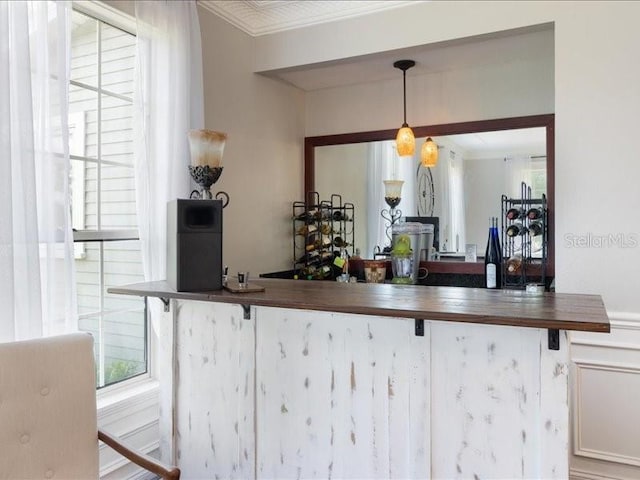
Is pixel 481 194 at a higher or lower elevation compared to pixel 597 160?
lower

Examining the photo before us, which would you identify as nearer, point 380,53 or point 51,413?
point 51,413

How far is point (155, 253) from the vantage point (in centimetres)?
232

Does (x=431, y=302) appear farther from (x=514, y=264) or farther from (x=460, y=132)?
(x=460, y=132)

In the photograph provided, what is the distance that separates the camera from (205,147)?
1976 mm

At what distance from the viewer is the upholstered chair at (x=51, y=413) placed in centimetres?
154

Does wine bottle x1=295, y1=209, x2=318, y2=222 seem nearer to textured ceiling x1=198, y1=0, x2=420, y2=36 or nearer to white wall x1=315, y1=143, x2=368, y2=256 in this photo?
white wall x1=315, y1=143, x2=368, y2=256

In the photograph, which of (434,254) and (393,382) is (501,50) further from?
(393,382)

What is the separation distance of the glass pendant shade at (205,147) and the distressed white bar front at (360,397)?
0.61 metres

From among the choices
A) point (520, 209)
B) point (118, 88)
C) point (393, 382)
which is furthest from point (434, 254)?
point (118, 88)

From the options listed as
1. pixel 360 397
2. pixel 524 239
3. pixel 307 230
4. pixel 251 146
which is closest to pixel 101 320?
pixel 360 397

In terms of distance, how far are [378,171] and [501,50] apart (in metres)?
1.18

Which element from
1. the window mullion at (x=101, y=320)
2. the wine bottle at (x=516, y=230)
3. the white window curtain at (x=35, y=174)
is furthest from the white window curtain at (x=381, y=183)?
the white window curtain at (x=35, y=174)

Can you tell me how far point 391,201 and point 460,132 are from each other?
0.69m

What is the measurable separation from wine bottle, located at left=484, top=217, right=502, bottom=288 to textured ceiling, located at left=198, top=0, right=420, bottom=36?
1.55 meters
